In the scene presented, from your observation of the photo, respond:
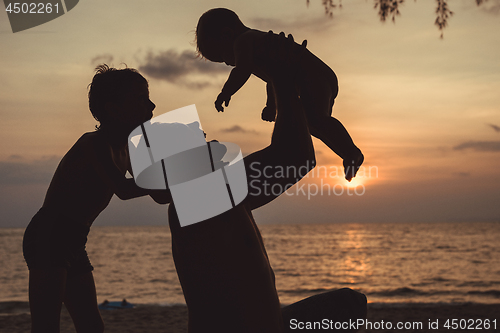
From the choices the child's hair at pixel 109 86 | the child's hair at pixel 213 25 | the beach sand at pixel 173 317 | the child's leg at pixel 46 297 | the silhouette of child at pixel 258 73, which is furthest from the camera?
the beach sand at pixel 173 317

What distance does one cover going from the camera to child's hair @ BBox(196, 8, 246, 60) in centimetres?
171

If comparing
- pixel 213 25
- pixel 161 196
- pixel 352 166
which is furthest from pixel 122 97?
pixel 352 166

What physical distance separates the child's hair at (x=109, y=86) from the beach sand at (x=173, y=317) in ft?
26.4

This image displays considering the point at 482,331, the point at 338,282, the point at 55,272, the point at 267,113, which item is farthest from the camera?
the point at 338,282

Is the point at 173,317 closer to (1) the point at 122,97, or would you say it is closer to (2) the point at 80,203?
(2) the point at 80,203

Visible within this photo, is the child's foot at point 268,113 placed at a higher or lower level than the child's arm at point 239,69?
lower

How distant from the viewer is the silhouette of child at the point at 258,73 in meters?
1.61

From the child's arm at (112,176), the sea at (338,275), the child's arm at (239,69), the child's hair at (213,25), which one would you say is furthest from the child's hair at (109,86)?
the sea at (338,275)

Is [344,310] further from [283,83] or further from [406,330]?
[406,330]

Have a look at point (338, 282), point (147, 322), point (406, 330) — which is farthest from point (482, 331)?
point (338, 282)

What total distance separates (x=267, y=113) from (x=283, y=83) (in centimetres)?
47

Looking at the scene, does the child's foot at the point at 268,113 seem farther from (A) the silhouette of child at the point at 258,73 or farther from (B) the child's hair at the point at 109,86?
(B) the child's hair at the point at 109,86

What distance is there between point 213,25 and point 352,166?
2.42 ft

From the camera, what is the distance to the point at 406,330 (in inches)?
380
